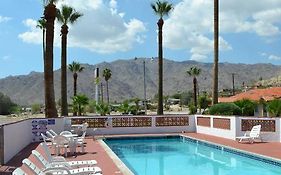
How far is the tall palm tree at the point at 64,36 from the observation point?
34.2m

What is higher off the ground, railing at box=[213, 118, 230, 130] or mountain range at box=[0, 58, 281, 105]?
mountain range at box=[0, 58, 281, 105]

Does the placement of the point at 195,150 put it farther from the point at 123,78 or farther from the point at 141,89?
the point at 123,78

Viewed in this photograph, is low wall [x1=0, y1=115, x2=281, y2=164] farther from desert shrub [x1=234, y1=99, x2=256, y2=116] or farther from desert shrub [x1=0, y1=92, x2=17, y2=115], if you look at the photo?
desert shrub [x1=0, y1=92, x2=17, y2=115]

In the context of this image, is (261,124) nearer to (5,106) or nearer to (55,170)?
(55,170)

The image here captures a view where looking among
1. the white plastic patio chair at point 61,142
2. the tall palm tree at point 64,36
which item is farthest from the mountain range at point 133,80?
the white plastic patio chair at point 61,142

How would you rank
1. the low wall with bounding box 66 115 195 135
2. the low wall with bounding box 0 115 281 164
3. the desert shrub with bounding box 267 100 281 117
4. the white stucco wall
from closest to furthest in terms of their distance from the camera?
the white stucco wall → the low wall with bounding box 0 115 281 164 → the low wall with bounding box 66 115 195 135 → the desert shrub with bounding box 267 100 281 117

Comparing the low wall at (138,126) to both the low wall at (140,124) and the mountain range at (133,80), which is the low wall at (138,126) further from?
the mountain range at (133,80)

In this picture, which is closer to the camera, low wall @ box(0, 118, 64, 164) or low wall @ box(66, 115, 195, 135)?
low wall @ box(0, 118, 64, 164)

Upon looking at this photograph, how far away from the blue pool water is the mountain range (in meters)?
103

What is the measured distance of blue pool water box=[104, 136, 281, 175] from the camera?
14.6 meters

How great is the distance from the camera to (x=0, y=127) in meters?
13.2

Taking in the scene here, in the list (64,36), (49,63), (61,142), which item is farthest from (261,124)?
(64,36)

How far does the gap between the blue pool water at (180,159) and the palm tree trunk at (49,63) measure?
468 centimetres

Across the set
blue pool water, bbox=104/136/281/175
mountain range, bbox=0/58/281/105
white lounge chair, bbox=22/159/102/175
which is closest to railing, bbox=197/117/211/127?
blue pool water, bbox=104/136/281/175
